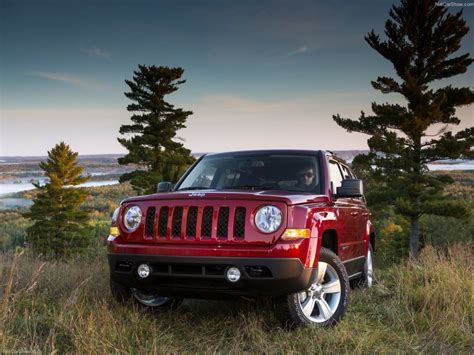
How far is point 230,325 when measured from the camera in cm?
530

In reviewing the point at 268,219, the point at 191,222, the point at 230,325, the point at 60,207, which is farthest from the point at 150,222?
the point at 60,207

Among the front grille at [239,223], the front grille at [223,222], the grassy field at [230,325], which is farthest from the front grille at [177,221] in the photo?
the grassy field at [230,325]

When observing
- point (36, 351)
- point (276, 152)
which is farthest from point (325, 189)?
point (36, 351)

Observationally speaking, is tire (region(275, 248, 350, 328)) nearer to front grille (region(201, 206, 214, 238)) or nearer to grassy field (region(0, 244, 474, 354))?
grassy field (region(0, 244, 474, 354))

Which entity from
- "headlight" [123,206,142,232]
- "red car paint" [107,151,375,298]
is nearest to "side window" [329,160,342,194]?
"red car paint" [107,151,375,298]

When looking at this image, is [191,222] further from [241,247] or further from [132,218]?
[132,218]

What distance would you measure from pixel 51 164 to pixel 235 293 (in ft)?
190

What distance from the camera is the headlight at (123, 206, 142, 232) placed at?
5.12 m

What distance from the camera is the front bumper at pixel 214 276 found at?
4516 millimetres

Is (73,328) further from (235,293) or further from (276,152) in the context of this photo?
(276,152)

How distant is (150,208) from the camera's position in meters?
5.07

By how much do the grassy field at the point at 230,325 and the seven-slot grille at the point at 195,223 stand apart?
865 mm

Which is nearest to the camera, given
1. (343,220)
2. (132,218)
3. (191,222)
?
(191,222)

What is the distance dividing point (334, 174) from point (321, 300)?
1739 millimetres
